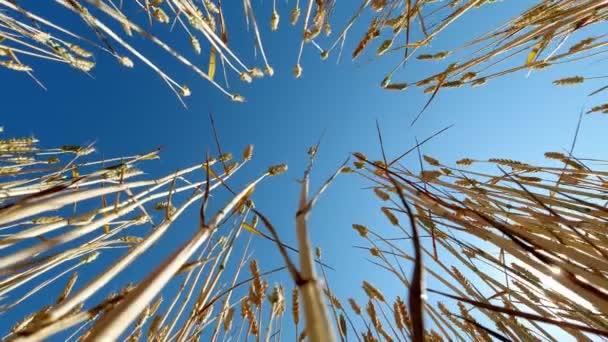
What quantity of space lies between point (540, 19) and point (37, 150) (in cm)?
172

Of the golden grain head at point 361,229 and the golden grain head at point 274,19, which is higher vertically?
the golden grain head at point 274,19

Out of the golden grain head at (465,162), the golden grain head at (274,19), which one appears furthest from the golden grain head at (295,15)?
the golden grain head at (465,162)

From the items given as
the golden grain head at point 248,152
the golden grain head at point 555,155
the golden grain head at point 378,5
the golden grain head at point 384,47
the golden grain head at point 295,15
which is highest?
the golden grain head at point 295,15

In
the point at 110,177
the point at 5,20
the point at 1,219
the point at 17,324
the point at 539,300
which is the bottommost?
the point at 539,300

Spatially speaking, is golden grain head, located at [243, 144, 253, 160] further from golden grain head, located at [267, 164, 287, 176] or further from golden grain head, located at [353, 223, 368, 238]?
golden grain head, located at [353, 223, 368, 238]

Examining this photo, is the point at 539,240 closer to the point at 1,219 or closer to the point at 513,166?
the point at 513,166

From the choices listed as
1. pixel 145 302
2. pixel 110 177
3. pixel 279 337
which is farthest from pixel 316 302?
pixel 279 337

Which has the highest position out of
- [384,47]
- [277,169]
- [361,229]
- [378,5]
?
[378,5]

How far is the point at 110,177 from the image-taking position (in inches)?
38.6

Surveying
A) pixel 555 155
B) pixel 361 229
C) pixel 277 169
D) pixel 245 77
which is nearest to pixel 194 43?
pixel 245 77

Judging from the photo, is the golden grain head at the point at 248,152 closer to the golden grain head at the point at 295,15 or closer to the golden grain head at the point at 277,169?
the golden grain head at the point at 277,169

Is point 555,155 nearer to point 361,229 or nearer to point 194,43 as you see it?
point 361,229

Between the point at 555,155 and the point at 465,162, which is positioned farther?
the point at 465,162

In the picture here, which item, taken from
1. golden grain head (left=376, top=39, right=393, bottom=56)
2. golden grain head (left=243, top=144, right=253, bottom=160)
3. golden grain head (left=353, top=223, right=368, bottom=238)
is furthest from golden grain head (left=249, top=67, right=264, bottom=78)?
golden grain head (left=353, top=223, right=368, bottom=238)
